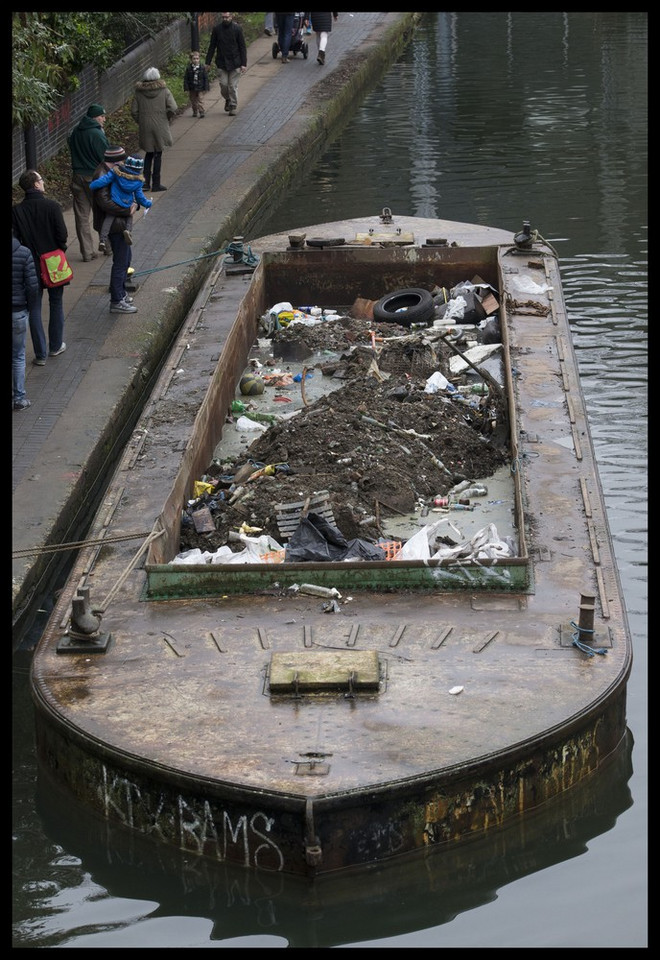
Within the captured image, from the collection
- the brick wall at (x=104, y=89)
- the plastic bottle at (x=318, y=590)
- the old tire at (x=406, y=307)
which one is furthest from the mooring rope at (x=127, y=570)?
the brick wall at (x=104, y=89)

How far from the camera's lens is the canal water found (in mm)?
6660

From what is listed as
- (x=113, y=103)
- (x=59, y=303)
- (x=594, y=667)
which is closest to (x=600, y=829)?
(x=594, y=667)

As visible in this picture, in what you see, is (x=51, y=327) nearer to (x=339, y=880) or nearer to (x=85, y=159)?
(x=85, y=159)

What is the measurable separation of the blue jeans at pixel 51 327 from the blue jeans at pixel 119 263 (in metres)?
1.38

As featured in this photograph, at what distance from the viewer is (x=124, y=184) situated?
46.3ft

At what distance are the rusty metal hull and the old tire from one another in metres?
4.39

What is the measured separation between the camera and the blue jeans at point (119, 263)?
1442cm

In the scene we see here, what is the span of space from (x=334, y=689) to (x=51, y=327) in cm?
702

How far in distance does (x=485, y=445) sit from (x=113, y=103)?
14644mm

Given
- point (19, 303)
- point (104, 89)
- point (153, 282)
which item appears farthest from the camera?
point (104, 89)

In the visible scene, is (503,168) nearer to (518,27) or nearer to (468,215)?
(468,215)

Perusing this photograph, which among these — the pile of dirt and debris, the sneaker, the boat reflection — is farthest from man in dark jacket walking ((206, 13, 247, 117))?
the boat reflection

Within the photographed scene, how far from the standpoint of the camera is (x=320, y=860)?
6.44m

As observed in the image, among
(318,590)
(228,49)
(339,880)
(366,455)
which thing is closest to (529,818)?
(339,880)
